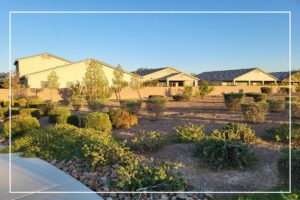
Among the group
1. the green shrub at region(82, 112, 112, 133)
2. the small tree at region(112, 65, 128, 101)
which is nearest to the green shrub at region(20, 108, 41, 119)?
the green shrub at region(82, 112, 112, 133)

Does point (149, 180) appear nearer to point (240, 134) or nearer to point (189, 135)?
point (189, 135)

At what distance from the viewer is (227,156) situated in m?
5.49

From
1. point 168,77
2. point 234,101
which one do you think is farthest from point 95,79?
point 168,77

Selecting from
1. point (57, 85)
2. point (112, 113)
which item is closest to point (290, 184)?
point (112, 113)

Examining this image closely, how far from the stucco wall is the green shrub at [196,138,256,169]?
34434 millimetres

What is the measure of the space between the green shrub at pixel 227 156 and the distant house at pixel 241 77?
36.2 m

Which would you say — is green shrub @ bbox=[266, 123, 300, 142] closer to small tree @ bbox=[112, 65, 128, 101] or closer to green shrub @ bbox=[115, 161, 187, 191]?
green shrub @ bbox=[115, 161, 187, 191]

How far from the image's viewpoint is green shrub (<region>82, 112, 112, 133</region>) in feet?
29.6

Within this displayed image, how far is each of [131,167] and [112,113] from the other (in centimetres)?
508

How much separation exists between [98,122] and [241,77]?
35511mm

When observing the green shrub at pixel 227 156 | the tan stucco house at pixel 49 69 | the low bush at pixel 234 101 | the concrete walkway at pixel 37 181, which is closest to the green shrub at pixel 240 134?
the green shrub at pixel 227 156

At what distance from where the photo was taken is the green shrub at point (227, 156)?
5398 millimetres

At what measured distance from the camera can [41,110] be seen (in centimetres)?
1495

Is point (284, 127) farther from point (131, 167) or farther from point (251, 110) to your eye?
point (131, 167)
